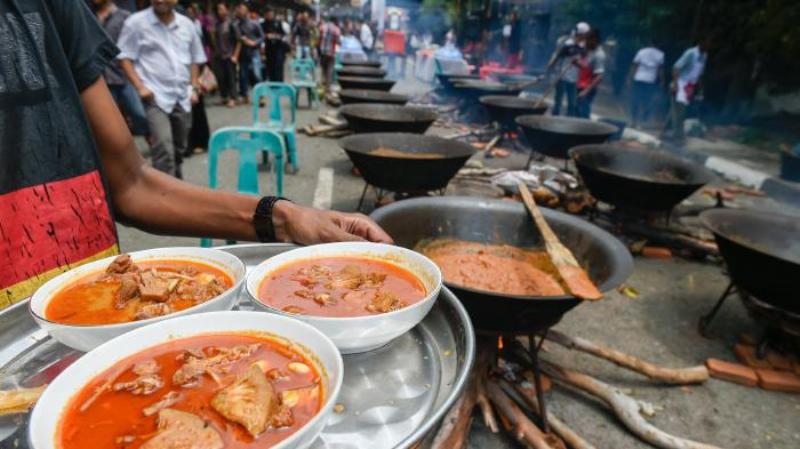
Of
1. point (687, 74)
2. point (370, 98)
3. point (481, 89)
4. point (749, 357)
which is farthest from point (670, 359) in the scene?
point (687, 74)

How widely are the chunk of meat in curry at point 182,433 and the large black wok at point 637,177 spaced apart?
5.15 metres

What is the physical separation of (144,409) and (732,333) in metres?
5.18

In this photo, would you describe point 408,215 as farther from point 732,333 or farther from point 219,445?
point 732,333

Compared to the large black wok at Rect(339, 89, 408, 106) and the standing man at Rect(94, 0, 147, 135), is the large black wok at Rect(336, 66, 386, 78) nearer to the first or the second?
the large black wok at Rect(339, 89, 408, 106)

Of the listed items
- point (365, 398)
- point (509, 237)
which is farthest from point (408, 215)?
point (365, 398)

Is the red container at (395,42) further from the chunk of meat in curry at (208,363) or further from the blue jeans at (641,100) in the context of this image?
the chunk of meat in curry at (208,363)

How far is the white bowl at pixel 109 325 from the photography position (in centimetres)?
101

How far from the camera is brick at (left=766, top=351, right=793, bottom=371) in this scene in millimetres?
3810

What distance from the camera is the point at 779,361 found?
386 centimetres

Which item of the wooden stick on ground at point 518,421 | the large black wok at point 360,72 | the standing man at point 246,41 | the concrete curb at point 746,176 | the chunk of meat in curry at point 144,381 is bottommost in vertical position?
the wooden stick on ground at point 518,421

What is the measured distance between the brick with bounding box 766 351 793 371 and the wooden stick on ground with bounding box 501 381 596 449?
7.13 feet

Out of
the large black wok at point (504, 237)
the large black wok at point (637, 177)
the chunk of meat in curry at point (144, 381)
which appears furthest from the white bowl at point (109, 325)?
the large black wok at point (637, 177)

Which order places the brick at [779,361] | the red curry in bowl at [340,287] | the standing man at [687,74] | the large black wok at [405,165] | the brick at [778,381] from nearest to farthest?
the red curry in bowl at [340,287] < the brick at [778,381] < the brick at [779,361] < the large black wok at [405,165] < the standing man at [687,74]

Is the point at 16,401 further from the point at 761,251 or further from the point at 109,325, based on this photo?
the point at 761,251
